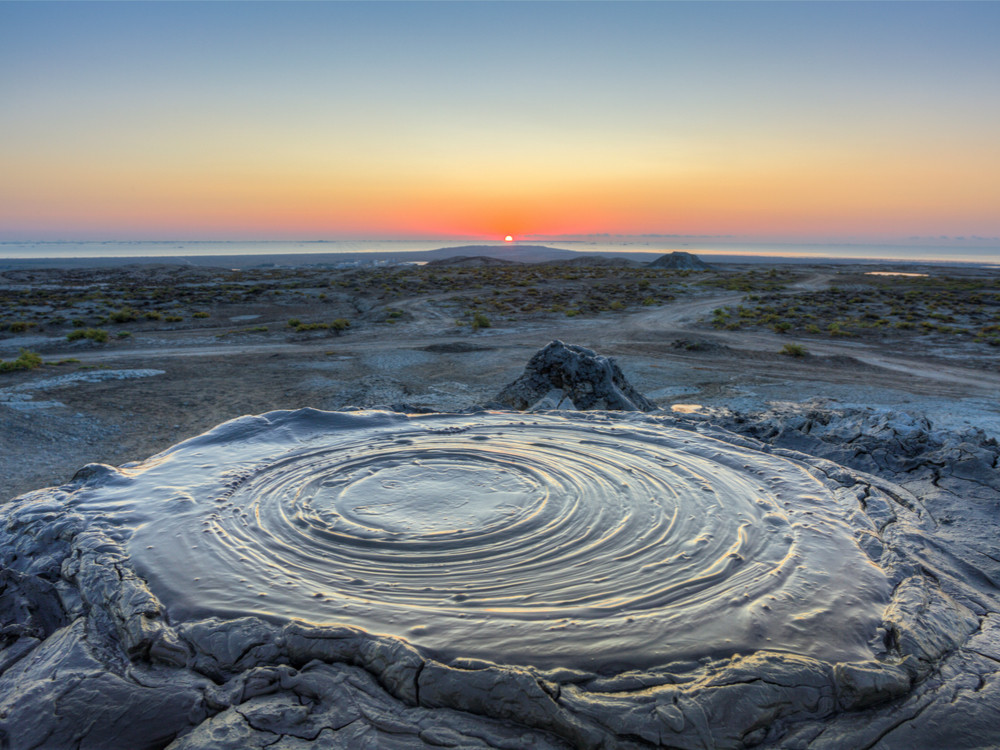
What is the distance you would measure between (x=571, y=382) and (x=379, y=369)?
637 cm

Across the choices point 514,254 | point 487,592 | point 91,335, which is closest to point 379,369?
point 91,335

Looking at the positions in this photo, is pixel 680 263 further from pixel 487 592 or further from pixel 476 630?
pixel 476 630

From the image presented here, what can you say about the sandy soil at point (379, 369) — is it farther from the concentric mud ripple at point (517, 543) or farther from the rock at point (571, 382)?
the concentric mud ripple at point (517, 543)

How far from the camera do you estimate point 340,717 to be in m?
2.61

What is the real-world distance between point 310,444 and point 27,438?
5745 millimetres

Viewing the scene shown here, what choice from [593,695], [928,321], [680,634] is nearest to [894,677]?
[680,634]

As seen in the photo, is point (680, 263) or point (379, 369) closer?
point (379, 369)

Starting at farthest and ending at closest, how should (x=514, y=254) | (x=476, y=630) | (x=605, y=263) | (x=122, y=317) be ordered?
(x=514, y=254) → (x=605, y=263) → (x=122, y=317) → (x=476, y=630)

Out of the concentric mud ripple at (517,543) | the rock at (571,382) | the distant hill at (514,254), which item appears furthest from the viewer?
the distant hill at (514,254)

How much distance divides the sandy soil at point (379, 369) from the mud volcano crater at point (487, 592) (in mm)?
Answer: 3148

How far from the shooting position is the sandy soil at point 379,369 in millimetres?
9688


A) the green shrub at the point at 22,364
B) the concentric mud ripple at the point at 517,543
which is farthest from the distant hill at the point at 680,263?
the concentric mud ripple at the point at 517,543

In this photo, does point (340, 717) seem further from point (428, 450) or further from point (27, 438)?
point (27, 438)

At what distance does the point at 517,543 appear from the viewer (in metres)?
4.13
